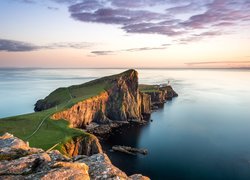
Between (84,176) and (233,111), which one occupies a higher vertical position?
(84,176)

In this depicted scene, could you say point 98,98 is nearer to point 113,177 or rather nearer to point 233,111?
point 233,111

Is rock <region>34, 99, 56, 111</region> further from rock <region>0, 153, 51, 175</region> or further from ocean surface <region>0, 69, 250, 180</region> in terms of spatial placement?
rock <region>0, 153, 51, 175</region>

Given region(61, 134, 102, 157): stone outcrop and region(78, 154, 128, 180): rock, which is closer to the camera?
region(78, 154, 128, 180): rock

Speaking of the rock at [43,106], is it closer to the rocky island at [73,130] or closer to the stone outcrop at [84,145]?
the rocky island at [73,130]

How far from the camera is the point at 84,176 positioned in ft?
48.6

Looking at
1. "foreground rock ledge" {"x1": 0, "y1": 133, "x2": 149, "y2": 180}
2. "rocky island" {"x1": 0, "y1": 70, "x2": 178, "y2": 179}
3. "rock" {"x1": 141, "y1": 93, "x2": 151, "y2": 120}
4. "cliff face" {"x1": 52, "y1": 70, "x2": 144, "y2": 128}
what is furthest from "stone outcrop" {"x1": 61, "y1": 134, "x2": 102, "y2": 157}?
"rock" {"x1": 141, "y1": 93, "x2": 151, "y2": 120}

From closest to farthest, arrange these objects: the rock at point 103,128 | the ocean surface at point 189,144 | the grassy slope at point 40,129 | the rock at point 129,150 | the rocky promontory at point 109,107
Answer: the grassy slope at point 40,129 < the ocean surface at point 189,144 < the rock at point 129,150 < the rock at point 103,128 < the rocky promontory at point 109,107

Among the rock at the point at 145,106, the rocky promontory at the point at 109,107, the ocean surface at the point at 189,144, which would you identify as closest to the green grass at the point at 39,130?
the rocky promontory at the point at 109,107

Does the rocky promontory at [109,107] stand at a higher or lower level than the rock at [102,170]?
lower

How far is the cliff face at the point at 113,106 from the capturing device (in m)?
120

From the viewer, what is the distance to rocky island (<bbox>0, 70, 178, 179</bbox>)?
15.8 m

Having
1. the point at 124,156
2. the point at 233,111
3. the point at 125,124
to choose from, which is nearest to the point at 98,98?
the point at 125,124

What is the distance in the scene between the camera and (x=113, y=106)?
142375 millimetres

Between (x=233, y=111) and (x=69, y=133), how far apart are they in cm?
12575
